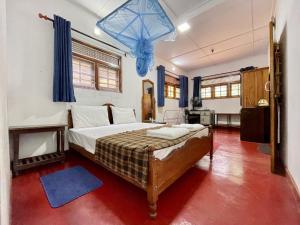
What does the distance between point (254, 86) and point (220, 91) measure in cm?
189

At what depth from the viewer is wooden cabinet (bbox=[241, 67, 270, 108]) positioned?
4.17 m

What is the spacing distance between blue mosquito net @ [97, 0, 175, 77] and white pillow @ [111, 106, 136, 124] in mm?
1399

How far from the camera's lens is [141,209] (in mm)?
1273

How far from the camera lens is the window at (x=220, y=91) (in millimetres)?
6111

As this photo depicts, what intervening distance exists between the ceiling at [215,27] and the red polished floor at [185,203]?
3.03 m

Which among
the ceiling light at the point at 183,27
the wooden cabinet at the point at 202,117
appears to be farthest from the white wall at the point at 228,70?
the ceiling light at the point at 183,27

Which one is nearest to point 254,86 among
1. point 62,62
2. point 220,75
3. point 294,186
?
point 220,75

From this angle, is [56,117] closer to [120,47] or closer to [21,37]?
[21,37]

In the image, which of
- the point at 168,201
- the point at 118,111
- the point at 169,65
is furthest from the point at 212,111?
the point at 168,201

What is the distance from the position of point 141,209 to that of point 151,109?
3762 mm

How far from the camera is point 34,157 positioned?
228 cm

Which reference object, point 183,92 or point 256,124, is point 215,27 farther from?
point 183,92

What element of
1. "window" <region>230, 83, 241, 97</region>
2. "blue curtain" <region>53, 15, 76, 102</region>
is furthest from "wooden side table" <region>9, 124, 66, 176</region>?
"window" <region>230, 83, 241, 97</region>

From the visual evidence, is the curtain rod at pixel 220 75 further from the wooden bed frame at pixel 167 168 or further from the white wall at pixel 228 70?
the wooden bed frame at pixel 167 168
